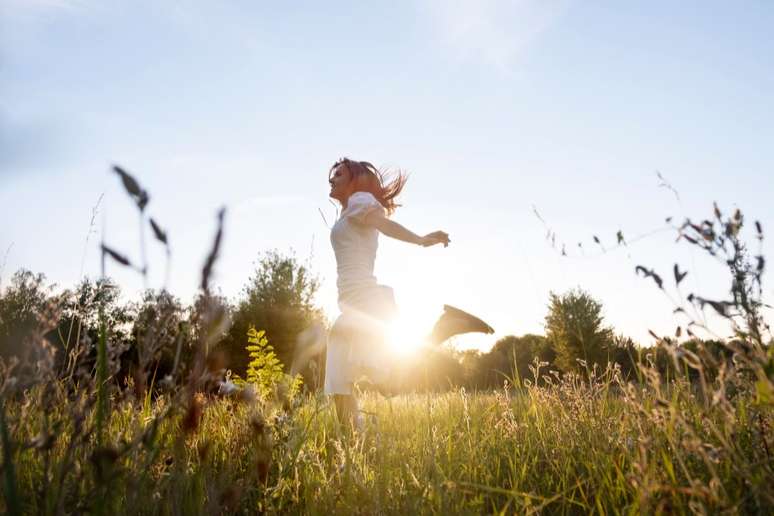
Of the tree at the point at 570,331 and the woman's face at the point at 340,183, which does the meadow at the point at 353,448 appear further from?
the tree at the point at 570,331

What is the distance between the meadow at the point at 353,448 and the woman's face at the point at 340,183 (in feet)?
8.56

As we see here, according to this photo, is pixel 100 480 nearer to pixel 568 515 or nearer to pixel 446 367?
pixel 568 515

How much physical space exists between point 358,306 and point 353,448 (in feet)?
8.73

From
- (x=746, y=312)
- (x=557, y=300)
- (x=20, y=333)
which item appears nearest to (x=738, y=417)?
(x=746, y=312)

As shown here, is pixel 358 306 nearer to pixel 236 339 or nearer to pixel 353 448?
pixel 353 448

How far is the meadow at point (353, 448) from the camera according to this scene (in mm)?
1177

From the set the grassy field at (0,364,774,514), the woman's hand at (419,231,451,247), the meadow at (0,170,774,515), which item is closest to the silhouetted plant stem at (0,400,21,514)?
the meadow at (0,170,774,515)

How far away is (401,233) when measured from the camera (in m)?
4.64

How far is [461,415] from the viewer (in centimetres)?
392

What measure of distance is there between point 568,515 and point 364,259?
333 centimetres

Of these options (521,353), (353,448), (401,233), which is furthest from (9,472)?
(521,353)

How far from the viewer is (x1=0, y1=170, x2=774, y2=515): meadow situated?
118 centimetres

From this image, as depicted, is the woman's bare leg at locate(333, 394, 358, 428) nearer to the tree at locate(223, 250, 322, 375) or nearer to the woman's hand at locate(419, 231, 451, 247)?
the woman's hand at locate(419, 231, 451, 247)

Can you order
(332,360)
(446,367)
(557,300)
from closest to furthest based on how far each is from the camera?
1. (332,360)
2. (446,367)
3. (557,300)
